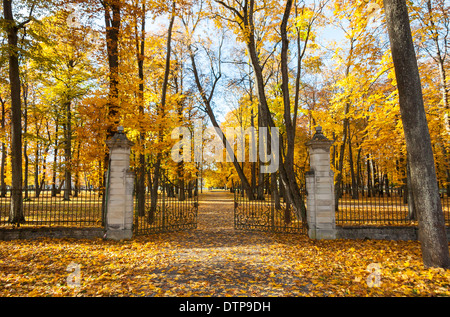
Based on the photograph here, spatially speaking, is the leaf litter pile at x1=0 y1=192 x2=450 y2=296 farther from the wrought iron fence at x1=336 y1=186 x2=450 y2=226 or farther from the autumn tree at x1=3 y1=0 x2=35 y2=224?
the autumn tree at x1=3 y1=0 x2=35 y2=224

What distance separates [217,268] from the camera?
5160 mm

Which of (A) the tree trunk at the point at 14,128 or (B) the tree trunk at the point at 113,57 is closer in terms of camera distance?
(A) the tree trunk at the point at 14,128

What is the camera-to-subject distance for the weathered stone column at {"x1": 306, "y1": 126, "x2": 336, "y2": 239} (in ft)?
25.1

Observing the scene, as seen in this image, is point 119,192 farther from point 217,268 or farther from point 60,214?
point 60,214

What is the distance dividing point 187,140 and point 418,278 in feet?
61.3

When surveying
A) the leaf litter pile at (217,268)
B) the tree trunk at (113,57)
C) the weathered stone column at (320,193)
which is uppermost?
the tree trunk at (113,57)

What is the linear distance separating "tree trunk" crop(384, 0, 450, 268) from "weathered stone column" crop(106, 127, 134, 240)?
703 centimetres

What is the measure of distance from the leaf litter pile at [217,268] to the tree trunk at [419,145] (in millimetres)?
475

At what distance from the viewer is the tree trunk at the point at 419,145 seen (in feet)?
16.0

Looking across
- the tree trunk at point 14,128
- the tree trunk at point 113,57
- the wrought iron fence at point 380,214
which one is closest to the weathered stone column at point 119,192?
the tree trunk at point 113,57

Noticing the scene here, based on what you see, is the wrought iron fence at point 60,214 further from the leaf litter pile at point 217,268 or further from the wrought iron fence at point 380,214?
the wrought iron fence at point 380,214

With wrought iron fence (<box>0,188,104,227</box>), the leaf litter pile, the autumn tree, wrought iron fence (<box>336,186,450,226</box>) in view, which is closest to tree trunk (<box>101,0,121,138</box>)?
wrought iron fence (<box>0,188,104,227</box>)

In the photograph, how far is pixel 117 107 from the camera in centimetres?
1017
